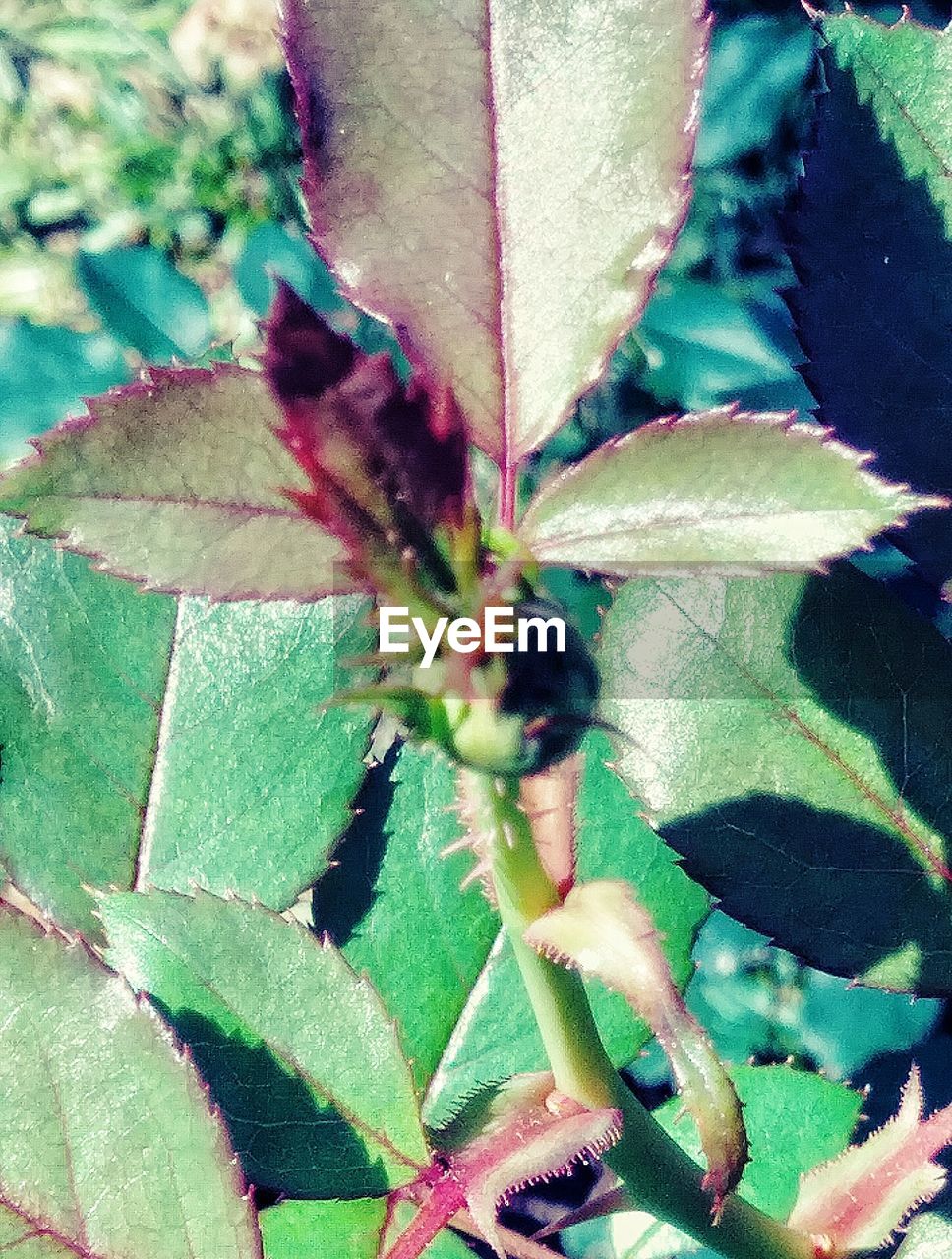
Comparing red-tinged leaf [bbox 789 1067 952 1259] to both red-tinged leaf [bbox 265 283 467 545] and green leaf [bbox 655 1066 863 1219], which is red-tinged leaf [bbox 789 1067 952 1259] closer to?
green leaf [bbox 655 1066 863 1219]

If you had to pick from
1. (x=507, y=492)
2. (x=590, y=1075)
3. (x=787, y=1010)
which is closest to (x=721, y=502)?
(x=507, y=492)

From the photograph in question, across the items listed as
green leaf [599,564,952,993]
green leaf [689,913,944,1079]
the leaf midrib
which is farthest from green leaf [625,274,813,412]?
the leaf midrib

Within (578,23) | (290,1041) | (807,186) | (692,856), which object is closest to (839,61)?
(807,186)

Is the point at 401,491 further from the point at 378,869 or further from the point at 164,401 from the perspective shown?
the point at 378,869

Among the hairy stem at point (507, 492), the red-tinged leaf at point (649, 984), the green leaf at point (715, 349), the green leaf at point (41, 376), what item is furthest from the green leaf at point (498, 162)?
the green leaf at point (41, 376)

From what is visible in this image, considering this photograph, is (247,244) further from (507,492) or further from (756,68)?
(507,492)
